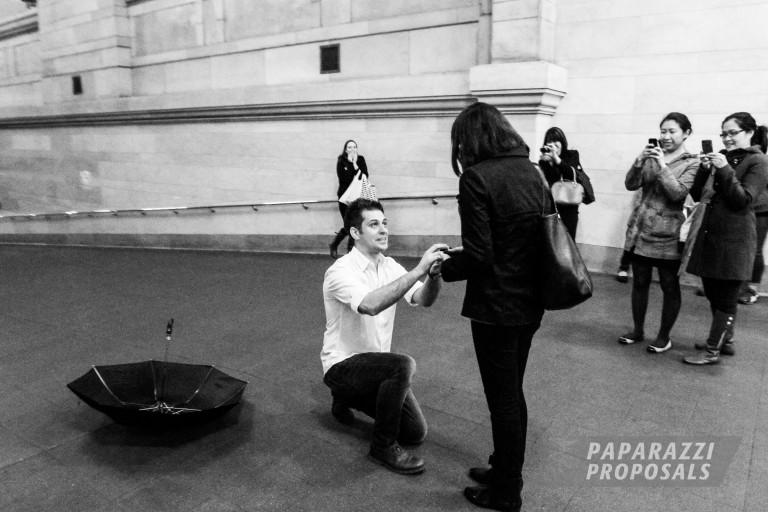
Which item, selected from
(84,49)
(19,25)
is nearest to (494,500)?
(84,49)

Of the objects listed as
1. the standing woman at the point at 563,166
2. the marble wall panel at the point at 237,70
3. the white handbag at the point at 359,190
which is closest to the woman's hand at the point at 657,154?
the standing woman at the point at 563,166

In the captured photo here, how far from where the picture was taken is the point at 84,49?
1280 centimetres

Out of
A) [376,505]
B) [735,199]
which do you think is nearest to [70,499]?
[376,505]

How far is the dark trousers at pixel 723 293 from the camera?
14.8ft

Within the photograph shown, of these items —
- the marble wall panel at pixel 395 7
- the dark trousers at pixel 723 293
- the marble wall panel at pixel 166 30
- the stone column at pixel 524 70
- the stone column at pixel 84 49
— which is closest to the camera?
the dark trousers at pixel 723 293

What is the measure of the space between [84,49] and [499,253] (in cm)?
1278

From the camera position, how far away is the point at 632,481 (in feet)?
10.3

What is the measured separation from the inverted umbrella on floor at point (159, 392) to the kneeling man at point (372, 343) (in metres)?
0.67

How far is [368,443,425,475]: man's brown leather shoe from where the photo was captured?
319cm

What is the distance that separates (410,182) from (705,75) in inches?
149

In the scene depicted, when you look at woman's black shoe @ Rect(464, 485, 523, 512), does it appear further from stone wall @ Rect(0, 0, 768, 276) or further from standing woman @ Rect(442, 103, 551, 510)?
stone wall @ Rect(0, 0, 768, 276)

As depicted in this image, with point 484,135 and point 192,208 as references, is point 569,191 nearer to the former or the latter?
point 484,135

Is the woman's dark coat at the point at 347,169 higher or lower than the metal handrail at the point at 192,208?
higher

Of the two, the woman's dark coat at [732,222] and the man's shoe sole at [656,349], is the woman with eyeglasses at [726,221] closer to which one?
the woman's dark coat at [732,222]
